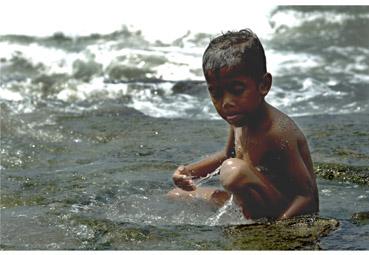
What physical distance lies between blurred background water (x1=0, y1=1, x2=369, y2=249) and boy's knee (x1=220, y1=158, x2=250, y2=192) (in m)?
0.24

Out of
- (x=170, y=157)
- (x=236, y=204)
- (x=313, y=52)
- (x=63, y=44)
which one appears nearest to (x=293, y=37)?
(x=313, y=52)

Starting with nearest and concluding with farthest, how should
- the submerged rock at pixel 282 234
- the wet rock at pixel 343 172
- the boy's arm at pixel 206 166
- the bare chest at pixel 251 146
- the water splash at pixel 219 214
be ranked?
1. the submerged rock at pixel 282 234
2. the bare chest at pixel 251 146
3. the water splash at pixel 219 214
4. the boy's arm at pixel 206 166
5. the wet rock at pixel 343 172

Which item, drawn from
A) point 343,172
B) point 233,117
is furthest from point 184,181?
point 343,172

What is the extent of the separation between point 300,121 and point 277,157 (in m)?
3.03

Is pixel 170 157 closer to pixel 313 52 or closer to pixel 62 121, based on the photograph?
pixel 62 121

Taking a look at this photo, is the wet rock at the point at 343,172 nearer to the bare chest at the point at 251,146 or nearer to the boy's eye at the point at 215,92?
the bare chest at the point at 251,146

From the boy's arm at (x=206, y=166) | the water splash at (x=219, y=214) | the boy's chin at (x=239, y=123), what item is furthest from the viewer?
the boy's arm at (x=206, y=166)

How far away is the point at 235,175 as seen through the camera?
145 inches

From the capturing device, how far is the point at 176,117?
285 inches

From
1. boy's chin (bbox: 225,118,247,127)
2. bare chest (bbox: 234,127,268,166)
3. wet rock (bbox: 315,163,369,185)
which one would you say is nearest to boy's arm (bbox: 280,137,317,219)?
bare chest (bbox: 234,127,268,166)

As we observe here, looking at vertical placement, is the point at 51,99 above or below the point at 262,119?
below

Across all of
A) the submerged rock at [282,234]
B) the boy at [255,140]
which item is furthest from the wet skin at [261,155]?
the submerged rock at [282,234]

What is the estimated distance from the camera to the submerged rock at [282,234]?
346 cm

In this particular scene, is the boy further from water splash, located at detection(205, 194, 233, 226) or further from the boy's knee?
water splash, located at detection(205, 194, 233, 226)
